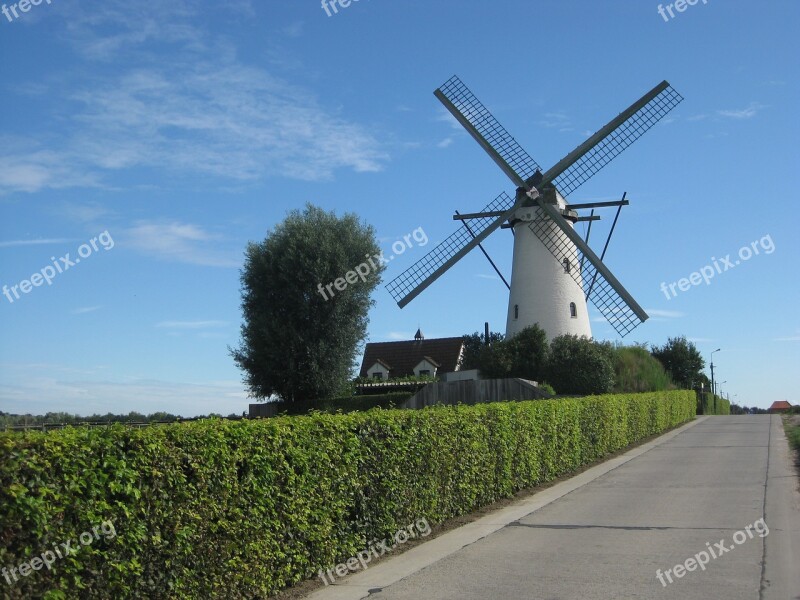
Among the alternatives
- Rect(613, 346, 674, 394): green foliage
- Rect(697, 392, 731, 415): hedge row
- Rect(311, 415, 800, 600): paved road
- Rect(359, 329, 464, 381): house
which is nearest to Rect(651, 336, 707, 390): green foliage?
Rect(697, 392, 731, 415): hedge row

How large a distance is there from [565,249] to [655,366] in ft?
40.2

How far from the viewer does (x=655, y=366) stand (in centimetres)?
4400

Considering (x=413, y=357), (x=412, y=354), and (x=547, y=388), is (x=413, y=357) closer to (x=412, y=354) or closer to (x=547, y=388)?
(x=412, y=354)

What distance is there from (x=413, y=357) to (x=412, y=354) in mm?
503

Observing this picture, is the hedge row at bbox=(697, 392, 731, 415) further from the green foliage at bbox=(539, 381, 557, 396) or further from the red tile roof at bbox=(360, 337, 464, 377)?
the green foliage at bbox=(539, 381, 557, 396)

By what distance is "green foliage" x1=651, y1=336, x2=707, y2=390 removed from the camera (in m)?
71.4

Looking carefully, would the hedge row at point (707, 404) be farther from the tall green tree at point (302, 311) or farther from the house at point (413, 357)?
the tall green tree at point (302, 311)

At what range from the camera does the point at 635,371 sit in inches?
1610

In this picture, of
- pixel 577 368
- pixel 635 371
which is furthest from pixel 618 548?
pixel 635 371

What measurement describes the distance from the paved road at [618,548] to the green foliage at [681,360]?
5594 centimetres

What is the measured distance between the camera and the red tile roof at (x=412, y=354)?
70188 millimetres

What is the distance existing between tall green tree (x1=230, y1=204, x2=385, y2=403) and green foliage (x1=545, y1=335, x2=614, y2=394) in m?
10.3

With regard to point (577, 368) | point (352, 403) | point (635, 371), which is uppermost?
point (635, 371)

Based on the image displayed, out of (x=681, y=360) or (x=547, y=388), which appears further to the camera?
(x=681, y=360)
